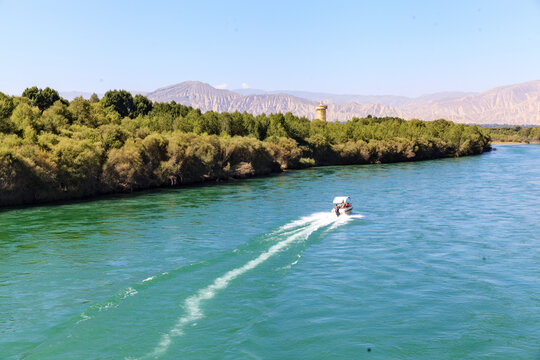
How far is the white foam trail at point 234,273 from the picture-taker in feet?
63.5

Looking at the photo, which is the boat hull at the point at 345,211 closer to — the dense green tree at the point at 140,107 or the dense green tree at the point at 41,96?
the dense green tree at the point at 41,96

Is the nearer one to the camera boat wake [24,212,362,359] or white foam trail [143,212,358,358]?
boat wake [24,212,362,359]

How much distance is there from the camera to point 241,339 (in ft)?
62.5

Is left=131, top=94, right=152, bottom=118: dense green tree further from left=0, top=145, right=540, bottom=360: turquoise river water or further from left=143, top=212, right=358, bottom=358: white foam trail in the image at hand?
left=143, top=212, right=358, bottom=358: white foam trail

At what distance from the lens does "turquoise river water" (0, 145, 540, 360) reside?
1884 cm

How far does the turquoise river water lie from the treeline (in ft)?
32.7

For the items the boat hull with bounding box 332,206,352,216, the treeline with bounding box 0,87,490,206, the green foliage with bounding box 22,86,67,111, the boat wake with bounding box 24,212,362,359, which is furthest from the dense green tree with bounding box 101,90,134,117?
the boat wake with bounding box 24,212,362,359

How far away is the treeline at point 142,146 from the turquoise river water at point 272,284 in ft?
32.7

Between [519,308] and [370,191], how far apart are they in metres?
40.9

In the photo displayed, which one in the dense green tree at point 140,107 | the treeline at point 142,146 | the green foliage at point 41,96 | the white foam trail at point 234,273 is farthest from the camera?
the dense green tree at point 140,107

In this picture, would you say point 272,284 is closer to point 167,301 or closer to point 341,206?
point 167,301

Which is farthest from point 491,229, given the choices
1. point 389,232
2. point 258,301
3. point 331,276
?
point 258,301

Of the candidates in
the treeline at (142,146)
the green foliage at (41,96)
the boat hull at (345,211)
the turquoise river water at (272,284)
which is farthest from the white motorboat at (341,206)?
the green foliage at (41,96)

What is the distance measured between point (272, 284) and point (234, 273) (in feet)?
8.80
